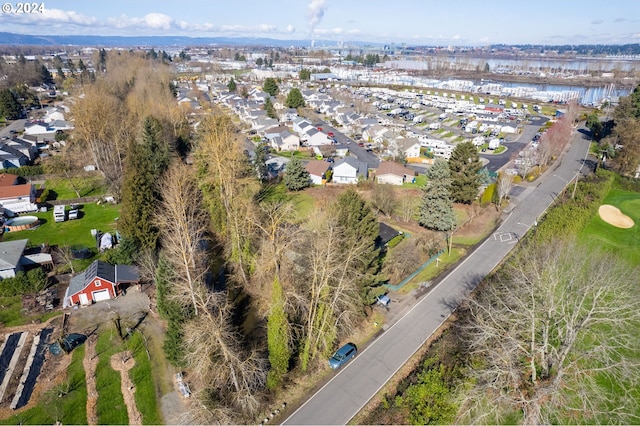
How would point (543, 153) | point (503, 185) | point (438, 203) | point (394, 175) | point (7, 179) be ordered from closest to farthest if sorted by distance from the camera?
point (438, 203)
point (503, 185)
point (7, 179)
point (394, 175)
point (543, 153)

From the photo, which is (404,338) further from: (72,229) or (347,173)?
(72,229)

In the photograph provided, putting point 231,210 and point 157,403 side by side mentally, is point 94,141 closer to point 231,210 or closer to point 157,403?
point 231,210

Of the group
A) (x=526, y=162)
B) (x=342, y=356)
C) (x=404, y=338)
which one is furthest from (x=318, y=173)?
(x=342, y=356)

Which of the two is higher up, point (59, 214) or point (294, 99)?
point (294, 99)

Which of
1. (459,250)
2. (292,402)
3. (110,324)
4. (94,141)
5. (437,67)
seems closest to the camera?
(292,402)

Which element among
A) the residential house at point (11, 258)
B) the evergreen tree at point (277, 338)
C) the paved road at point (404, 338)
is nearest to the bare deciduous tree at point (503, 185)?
the paved road at point (404, 338)

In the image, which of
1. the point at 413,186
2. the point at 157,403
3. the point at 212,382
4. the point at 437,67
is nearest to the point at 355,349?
the point at 212,382

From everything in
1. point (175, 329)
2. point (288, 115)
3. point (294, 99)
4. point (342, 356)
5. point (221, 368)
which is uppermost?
point (294, 99)
